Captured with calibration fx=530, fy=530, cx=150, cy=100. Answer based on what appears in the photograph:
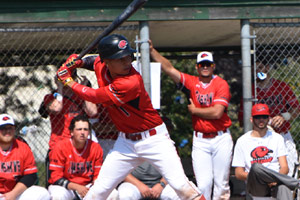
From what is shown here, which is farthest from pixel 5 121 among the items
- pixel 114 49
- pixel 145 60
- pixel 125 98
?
pixel 114 49

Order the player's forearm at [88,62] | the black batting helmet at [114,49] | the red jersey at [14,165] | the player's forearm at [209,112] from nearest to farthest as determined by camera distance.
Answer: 1. the black batting helmet at [114,49]
2. the player's forearm at [88,62]
3. the red jersey at [14,165]
4. the player's forearm at [209,112]

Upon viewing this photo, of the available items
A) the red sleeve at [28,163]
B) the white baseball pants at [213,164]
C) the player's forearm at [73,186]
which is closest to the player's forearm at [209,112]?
the white baseball pants at [213,164]

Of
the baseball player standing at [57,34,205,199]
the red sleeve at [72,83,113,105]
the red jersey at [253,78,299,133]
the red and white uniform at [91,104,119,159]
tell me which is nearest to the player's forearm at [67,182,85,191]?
the red and white uniform at [91,104,119,159]

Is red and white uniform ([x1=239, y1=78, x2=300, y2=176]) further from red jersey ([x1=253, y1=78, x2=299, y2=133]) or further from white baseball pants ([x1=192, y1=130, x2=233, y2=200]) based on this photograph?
white baseball pants ([x1=192, y1=130, x2=233, y2=200])

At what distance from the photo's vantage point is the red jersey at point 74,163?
19.4ft

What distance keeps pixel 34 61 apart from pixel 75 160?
8.22ft

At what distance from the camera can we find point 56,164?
5.91m

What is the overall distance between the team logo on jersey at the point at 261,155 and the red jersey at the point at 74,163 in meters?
1.73

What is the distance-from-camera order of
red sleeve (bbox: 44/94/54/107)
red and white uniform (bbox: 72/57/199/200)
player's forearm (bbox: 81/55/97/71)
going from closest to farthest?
red and white uniform (bbox: 72/57/199/200), player's forearm (bbox: 81/55/97/71), red sleeve (bbox: 44/94/54/107)

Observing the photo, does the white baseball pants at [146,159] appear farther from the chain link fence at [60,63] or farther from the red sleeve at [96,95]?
the chain link fence at [60,63]

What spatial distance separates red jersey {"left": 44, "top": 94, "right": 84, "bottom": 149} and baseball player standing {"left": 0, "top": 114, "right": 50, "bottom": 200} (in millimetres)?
459

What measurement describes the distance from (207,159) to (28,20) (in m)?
2.58

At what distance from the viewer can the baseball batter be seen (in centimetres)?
587

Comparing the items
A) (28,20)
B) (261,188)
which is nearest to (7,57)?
(28,20)
